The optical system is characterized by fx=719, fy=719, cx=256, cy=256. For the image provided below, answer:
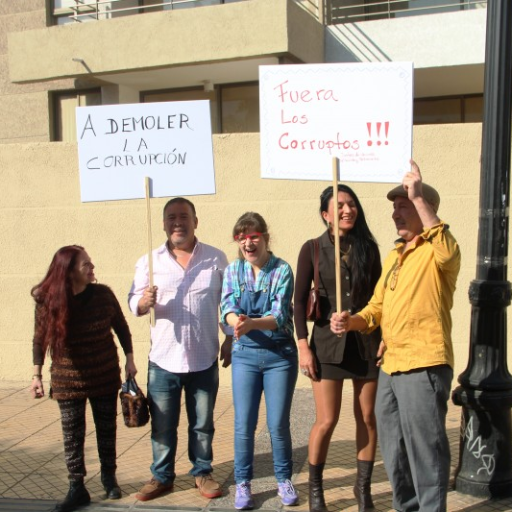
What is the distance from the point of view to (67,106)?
42.5 feet

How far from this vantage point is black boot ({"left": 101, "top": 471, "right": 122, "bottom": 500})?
4465 millimetres

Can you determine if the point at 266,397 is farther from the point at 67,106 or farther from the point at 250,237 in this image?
the point at 67,106

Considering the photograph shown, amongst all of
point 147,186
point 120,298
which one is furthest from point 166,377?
point 120,298

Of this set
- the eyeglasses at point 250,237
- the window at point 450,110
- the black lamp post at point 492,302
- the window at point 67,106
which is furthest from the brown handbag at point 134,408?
the window at point 450,110

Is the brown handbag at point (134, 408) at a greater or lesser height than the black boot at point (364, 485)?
greater

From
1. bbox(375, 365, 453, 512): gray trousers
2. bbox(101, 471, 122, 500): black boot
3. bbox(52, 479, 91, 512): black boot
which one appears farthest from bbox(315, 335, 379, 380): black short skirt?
bbox(52, 479, 91, 512): black boot

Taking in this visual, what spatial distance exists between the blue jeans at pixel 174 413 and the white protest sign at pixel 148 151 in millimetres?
1153

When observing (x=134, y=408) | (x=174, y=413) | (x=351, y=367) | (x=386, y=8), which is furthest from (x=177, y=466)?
(x=386, y=8)

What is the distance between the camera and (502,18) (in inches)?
166

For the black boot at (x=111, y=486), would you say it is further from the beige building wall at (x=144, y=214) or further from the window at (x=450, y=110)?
the window at (x=450, y=110)

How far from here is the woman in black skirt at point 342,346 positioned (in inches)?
159

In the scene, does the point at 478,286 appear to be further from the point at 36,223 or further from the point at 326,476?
the point at 36,223

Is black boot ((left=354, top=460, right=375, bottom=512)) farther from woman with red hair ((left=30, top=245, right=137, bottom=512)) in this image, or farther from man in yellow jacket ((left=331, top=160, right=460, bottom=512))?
woman with red hair ((left=30, top=245, right=137, bottom=512))

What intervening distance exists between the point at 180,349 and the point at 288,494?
Answer: 108 cm
